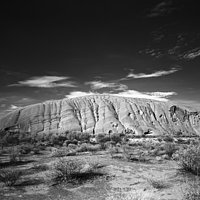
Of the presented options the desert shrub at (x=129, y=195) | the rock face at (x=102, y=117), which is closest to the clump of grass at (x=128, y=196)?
the desert shrub at (x=129, y=195)

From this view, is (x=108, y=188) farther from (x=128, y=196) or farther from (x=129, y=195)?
(x=128, y=196)

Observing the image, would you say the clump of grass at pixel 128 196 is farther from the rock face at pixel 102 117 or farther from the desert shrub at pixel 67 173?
the rock face at pixel 102 117

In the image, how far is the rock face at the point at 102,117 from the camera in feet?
269

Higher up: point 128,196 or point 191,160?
point 191,160

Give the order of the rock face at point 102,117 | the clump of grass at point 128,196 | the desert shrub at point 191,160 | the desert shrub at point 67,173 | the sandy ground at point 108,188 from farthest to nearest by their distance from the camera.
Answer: the rock face at point 102,117
the desert shrub at point 191,160
the desert shrub at point 67,173
the sandy ground at point 108,188
the clump of grass at point 128,196

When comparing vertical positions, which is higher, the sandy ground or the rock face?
the rock face

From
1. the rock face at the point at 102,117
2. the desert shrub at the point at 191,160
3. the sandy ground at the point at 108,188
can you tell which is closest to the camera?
the sandy ground at the point at 108,188

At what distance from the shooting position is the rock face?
81875 mm

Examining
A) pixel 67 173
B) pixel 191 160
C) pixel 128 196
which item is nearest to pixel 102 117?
pixel 191 160

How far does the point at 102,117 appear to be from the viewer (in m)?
91.0

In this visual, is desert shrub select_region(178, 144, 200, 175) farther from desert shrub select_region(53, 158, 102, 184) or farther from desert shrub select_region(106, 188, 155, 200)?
desert shrub select_region(53, 158, 102, 184)

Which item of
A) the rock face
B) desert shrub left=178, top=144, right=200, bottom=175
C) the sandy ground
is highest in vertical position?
the rock face

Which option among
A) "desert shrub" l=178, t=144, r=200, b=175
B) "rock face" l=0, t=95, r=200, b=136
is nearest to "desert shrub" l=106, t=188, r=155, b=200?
"desert shrub" l=178, t=144, r=200, b=175

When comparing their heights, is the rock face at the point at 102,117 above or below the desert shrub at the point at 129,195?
above
